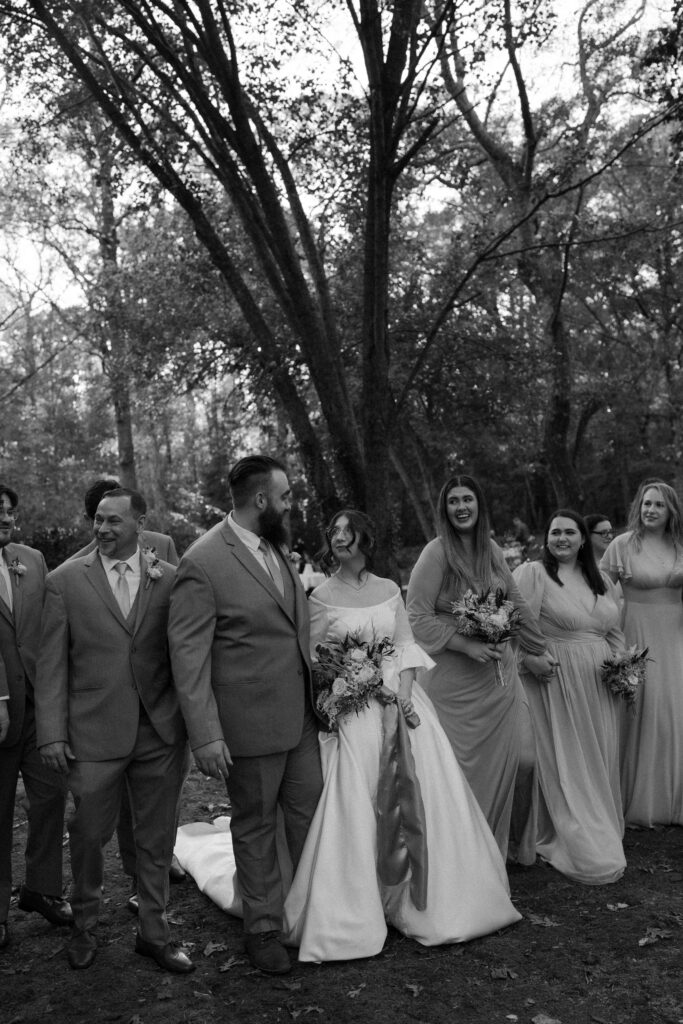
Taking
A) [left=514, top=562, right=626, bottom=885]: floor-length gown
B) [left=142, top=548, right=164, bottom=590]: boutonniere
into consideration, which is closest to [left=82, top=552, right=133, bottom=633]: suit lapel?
[left=142, top=548, right=164, bottom=590]: boutonniere

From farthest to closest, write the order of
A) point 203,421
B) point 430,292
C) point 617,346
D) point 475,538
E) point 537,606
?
point 203,421 → point 617,346 → point 430,292 → point 537,606 → point 475,538

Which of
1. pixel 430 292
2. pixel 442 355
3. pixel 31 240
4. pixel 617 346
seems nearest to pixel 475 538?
pixel 442 355

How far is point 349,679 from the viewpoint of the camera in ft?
17.4

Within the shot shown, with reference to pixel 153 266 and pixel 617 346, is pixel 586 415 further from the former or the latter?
pixel 153 266

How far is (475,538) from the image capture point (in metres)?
6.45

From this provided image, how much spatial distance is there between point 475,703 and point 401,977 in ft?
6.27

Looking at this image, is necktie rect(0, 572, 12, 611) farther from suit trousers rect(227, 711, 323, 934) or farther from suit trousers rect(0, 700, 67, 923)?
suit trousers rect(227, 711, 323, 934)

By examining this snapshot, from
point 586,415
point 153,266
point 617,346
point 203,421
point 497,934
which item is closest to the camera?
point 497,934

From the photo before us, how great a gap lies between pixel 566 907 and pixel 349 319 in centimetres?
1274

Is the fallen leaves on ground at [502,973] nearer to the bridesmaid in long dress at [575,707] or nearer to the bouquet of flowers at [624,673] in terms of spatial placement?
the bridesmaid in long dress at [575,707]

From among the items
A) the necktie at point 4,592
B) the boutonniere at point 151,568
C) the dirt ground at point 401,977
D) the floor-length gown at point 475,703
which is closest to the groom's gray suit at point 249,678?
the boutonniere at point 151,568

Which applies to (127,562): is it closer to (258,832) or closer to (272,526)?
(272,526)

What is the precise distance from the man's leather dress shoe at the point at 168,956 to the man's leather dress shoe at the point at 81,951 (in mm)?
244

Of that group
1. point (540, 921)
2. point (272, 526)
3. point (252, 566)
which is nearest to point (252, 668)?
point (252, 566)
